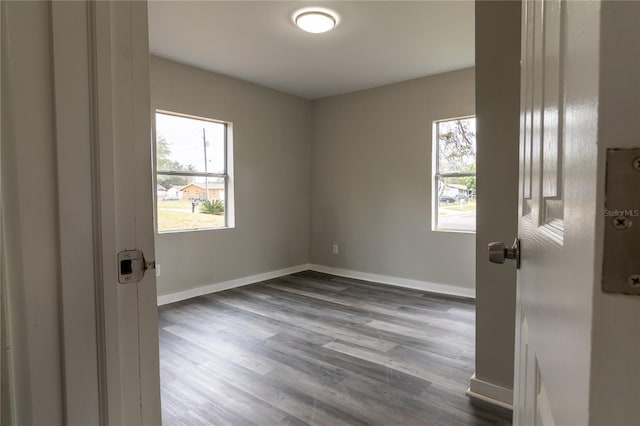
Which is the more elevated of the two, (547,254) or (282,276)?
(547,254)

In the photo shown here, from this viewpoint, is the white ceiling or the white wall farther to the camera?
the white ceiling

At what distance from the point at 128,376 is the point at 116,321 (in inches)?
4.9

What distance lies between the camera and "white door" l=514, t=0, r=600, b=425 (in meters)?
0.24

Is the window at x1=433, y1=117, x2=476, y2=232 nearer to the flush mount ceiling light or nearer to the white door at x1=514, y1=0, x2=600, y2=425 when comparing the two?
the flush mount ceiling light

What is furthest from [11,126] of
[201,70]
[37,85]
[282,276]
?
[282,276]

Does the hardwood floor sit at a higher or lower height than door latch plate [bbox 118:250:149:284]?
lower

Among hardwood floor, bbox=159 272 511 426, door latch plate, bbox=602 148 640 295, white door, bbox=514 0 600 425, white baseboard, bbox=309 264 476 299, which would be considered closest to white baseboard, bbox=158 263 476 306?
white baseboard, bbox=309 264 476 299

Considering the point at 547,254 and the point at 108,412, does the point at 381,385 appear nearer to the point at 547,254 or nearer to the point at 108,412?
the point at 108,412

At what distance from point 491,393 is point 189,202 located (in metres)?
3.34

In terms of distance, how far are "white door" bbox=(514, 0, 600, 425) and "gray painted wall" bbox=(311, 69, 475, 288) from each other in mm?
3613

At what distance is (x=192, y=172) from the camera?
3.89 meters

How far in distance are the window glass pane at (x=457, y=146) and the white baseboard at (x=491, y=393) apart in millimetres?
2531

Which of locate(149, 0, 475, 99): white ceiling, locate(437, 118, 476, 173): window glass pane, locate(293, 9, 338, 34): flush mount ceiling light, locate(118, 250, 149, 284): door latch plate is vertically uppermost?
locate(149, 0, 475, 99): white ceiling

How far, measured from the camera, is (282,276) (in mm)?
4840
